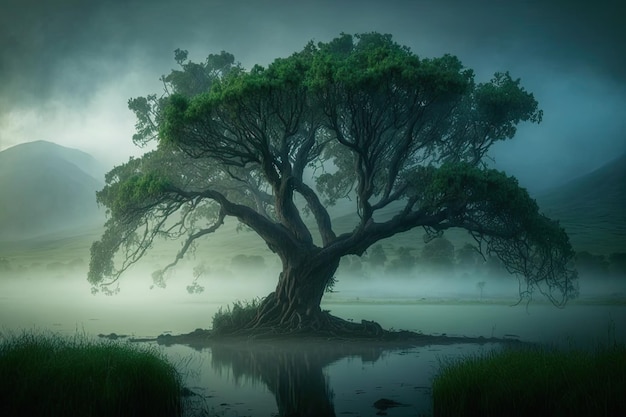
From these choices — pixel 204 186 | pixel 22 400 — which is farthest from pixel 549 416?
pixel 204 186

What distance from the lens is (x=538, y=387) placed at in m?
14.4

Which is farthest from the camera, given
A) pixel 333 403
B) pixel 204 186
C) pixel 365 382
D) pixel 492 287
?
pixel 492 287

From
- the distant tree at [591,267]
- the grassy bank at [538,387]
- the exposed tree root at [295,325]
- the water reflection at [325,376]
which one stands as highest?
the distant tree at [591,267]

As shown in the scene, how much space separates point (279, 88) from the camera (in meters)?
29.7

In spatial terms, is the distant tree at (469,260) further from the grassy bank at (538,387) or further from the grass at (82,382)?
the grass at (82,382)

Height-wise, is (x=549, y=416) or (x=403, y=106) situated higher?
(x=403, y=106)

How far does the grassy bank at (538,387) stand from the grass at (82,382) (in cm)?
724

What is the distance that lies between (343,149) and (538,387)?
31.3 meters

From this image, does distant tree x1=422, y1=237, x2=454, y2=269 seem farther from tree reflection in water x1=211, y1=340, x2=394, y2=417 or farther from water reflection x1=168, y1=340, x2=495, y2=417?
tree reflection in water x1=211, y1=340, x2=394, y2=417

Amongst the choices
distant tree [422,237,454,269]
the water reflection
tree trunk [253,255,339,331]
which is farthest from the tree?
distant tree [422,237,454,269]

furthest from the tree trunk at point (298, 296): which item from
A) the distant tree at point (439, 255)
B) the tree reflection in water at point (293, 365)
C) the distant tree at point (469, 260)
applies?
the distant tree at point (469, 260)

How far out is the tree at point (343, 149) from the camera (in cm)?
3071

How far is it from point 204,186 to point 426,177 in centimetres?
1607

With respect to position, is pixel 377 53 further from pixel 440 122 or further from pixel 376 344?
pixel 376 344
